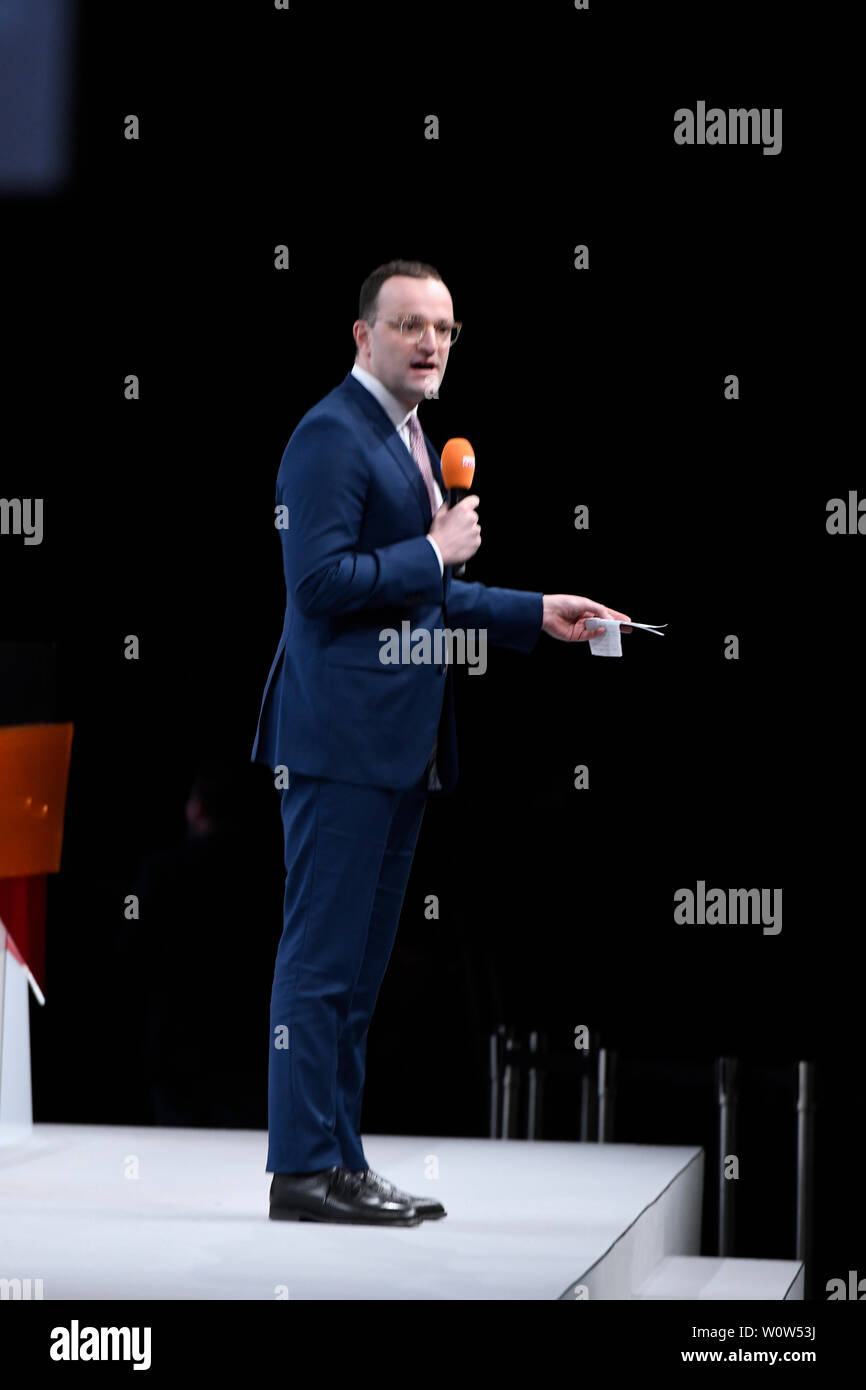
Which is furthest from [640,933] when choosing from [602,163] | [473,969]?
[602,163]

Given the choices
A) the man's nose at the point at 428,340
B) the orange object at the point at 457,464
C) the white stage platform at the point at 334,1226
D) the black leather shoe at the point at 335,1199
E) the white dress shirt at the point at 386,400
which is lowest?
the white stage platform at the point at 334,1226

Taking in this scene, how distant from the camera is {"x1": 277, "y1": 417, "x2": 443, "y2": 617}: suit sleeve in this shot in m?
2.57

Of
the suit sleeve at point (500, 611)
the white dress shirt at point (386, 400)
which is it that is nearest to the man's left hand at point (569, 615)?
the suit sleeve at point (500, 611)

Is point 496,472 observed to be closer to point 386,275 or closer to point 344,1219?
point 386,275

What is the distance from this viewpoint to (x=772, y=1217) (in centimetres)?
407

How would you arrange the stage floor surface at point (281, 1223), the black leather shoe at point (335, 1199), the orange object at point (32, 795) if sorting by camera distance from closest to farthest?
the stage floor surface at point (281, 1223) < the black leather shoe at point (335, 1199) < the orange object at point (32, 795)

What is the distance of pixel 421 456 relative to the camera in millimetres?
2814

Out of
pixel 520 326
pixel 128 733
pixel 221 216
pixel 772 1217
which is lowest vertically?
pixel 772 1217

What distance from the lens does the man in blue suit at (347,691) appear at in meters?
2.61

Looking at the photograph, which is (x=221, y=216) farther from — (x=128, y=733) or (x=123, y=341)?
(x=128, y=733)

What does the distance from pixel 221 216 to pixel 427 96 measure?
54 cm

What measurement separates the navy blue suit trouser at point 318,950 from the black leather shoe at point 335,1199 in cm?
2

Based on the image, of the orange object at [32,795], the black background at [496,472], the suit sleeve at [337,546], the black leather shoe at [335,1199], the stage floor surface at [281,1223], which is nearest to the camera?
the stage floor surface at [281,1223]

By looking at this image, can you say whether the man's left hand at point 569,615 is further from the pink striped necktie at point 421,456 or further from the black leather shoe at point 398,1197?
the black leather shoe at point 398,1197
